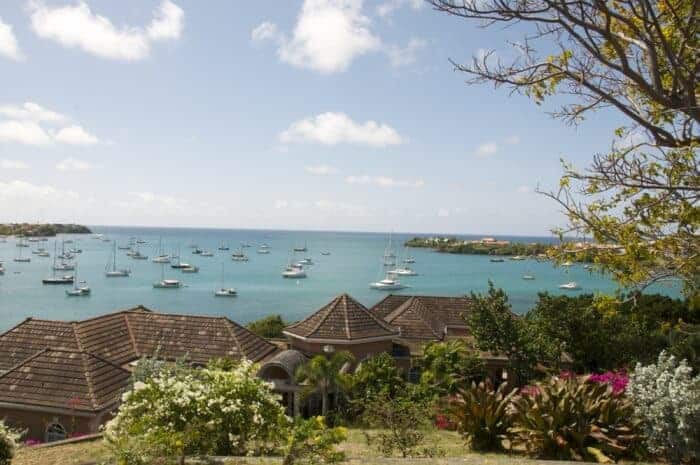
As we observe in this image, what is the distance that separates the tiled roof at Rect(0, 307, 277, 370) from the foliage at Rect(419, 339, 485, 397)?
721 centimetres

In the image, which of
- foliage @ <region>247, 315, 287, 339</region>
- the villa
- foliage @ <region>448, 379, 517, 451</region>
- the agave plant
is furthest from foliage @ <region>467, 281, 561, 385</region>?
foliage @ <region>247, 315, 287, 339</region>

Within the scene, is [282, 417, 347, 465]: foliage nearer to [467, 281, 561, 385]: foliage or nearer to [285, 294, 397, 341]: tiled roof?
[467, 281, 561, 385]: foliage

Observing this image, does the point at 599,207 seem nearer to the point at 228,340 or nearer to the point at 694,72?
the point at 694,72

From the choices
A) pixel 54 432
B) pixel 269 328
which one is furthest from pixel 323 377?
pixel 269 328

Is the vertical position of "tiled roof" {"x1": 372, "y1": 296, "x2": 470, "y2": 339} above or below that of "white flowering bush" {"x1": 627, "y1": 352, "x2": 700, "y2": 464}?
below

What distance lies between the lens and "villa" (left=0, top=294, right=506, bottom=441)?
54.1 ft

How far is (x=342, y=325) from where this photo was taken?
23.4m

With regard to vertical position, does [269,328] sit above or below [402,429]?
below

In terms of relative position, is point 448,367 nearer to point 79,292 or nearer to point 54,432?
point 54,432

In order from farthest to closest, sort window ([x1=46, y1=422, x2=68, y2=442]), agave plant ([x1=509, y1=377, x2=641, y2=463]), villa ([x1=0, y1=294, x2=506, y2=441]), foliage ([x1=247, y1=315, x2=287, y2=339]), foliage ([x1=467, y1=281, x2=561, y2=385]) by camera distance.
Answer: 1. foliage ([x1=247, y1=315, x2=287, y2=339])
2. foliage ([x1=467, y1=281, x2=561, y2=385])
3. villa ([x1=0, y1=294, x2=506, y2=441])
4. window ([x1=46, y1=422, x2=68, y2=442])
5. agave plant ([x1=509, y1=377, x2=641, y2=463])

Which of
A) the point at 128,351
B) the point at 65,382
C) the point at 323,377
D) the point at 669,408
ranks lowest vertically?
the point at 128,351

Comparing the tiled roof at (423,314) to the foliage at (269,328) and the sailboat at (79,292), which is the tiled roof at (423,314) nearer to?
the foliage at (269,328)

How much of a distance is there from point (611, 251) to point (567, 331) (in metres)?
13.6

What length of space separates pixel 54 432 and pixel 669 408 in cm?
1647
